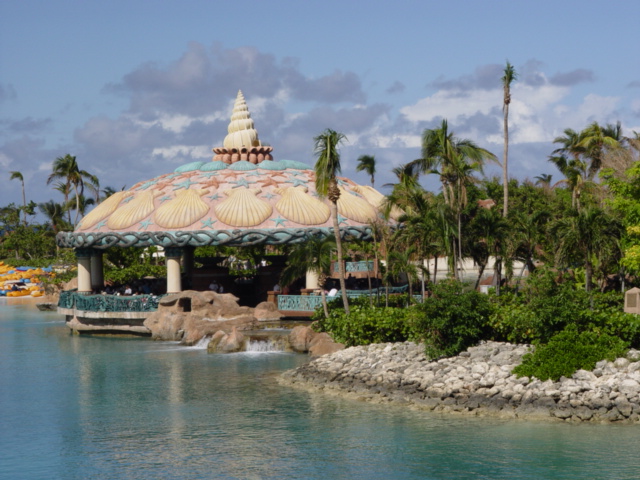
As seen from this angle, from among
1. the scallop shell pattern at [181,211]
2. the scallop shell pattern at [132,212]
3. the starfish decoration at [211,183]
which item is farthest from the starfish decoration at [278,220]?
the scallop shell pattern at [132,212]

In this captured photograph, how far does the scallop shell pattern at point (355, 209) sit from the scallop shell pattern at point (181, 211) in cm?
662

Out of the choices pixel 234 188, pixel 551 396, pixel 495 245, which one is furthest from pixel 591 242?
pixel 234 188

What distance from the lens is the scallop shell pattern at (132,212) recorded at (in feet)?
145

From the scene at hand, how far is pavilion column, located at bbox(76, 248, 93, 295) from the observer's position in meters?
46.3

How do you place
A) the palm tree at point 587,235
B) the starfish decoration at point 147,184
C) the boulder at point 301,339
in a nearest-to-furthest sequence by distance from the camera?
the palm tree at point 587,235
the boulder at point 301,339
the starfish decoration at point 147,184

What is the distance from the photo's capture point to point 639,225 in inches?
1097

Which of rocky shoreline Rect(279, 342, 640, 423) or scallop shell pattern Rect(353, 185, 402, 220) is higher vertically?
scallop shell pattern Rect(353, 185, 402, 220)

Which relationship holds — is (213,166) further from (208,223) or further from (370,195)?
(370,195)

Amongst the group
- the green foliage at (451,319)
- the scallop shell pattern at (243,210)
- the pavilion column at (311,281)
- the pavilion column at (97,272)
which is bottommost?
the green foliage at (451,319)

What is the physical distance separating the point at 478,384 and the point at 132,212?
26471mm

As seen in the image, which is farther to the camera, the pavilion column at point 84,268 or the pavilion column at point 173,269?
the pavilion column at point 84,268

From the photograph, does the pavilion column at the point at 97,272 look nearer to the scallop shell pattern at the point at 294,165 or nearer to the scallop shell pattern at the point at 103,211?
the scallop shell pattern at the point at 103,211

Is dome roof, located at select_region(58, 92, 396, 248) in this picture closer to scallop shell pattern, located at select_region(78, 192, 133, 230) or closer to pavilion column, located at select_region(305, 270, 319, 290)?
scallop shell pattern, located at select_region(78, 192, 133, 230)

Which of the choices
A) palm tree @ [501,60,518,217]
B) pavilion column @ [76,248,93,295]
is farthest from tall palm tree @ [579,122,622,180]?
pavilion column @ [76,248,93,295]
